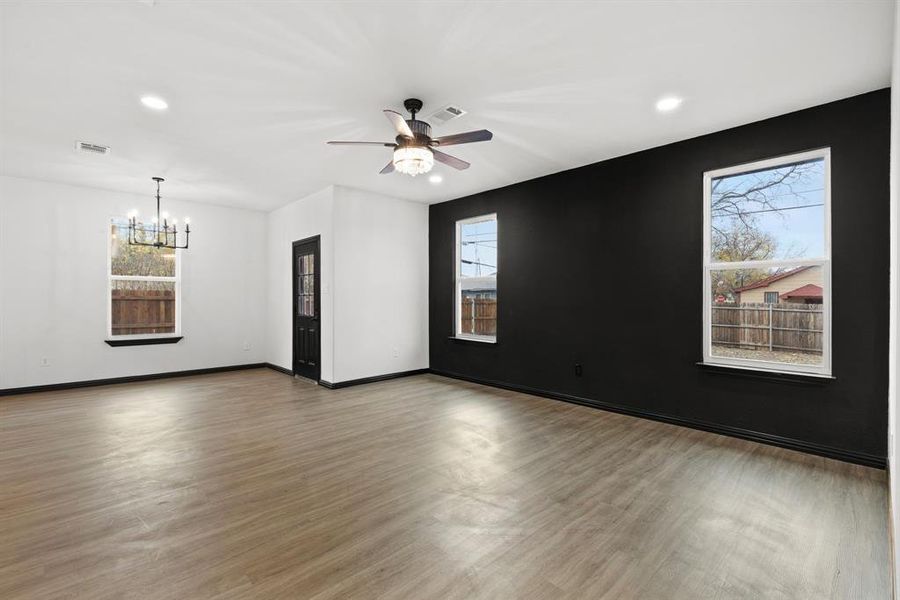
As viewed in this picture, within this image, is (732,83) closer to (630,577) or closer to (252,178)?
(630,577)

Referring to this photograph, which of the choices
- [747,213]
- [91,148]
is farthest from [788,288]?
[91,148]

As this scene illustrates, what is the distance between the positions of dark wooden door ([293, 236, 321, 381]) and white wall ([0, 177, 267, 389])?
52.8 inches

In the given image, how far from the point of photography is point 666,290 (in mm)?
4254

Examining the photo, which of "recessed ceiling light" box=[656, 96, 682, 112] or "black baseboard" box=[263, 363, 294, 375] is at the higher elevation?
"recessed ceiling light" box=[656, 96, 682, 112]

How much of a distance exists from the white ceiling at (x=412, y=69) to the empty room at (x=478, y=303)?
0.09 ft

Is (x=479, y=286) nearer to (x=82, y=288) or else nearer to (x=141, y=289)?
(x=141, y=289)

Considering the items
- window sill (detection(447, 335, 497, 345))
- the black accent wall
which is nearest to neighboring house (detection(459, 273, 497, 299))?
the black accent wall

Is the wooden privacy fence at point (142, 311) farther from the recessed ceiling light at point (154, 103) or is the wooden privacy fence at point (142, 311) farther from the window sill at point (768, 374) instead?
the window sill at point (768, 374)

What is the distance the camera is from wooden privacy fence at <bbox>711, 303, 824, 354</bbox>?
3.50 metres

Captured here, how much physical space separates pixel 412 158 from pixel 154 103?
2096 mm

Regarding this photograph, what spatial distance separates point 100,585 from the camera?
183 centimetres

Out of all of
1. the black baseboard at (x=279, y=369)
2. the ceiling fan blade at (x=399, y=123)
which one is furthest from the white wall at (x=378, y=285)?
the ceiling fan blade at (x=399, y=123)

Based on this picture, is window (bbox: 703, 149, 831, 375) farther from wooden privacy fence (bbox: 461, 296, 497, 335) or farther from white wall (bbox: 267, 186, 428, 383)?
white wall (bbox: 267, 186, 428, 383)

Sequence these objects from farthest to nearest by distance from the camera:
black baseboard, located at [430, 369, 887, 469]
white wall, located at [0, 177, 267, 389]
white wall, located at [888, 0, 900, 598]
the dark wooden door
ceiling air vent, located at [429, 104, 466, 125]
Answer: the dark wooden door < white wall, located at [0, 177, 267, 389] < ceiling air vent, located at [429, 104, 466, 125] < black baseboard, located at [430, 369, 887, 469] < white wall, located at [888, 0, 900, 598]
